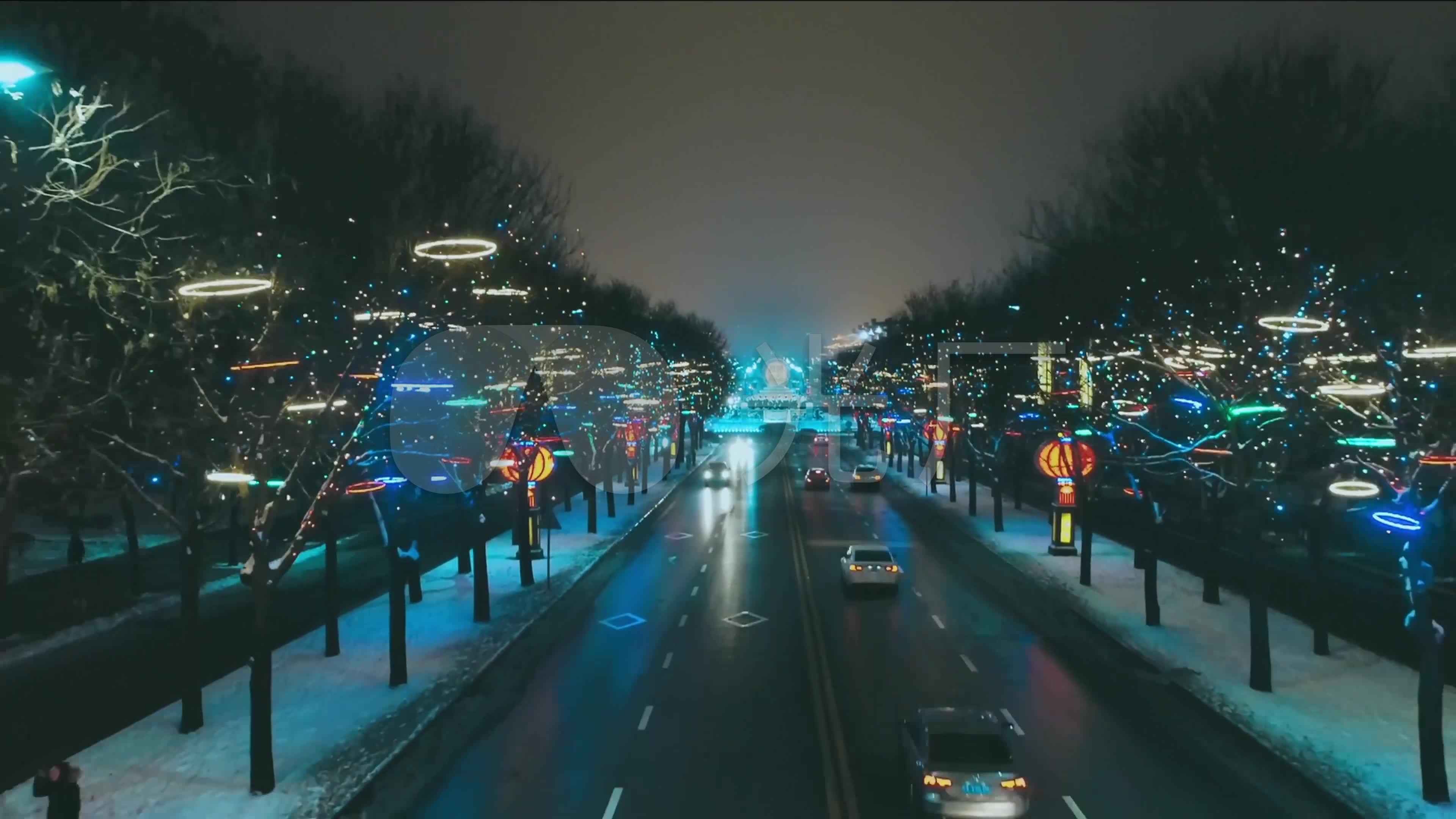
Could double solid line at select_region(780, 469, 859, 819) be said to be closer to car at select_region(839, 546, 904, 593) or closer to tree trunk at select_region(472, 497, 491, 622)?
car at select_region(839, 546, 904, 593)

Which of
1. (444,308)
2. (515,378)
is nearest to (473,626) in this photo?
(444,308)

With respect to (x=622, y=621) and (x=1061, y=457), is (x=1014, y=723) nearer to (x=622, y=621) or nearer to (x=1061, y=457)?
(x=622, y=621)

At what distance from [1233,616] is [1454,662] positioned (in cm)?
607

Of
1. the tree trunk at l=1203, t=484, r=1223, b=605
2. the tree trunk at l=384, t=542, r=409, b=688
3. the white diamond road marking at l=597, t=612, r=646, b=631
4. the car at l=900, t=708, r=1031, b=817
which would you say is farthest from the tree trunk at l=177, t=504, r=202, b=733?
the tree trunk at l=1203, t=484, r=1223, b=605

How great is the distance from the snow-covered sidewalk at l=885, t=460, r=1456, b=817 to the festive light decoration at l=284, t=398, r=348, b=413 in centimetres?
1435

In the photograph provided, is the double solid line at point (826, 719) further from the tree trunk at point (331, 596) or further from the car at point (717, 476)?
the car at point (717, 476)

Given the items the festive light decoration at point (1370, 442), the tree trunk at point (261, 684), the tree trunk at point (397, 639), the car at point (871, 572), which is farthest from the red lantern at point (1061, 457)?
the tree trunk at point (261, 684)

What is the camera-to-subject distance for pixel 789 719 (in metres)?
16.7

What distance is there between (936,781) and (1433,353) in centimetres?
992

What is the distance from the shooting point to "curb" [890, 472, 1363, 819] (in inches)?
527

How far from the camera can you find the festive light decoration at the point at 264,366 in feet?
52.0

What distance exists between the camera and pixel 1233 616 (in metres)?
24.6

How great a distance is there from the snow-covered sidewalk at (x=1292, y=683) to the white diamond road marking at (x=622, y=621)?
10.3m

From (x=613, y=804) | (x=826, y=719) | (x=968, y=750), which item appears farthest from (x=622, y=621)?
(x=968, y=750)
